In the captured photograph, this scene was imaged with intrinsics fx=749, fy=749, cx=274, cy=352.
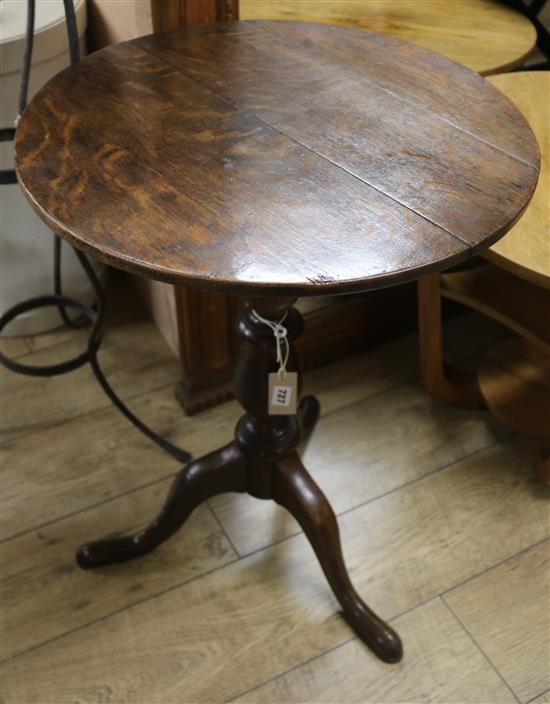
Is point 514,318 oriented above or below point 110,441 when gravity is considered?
above

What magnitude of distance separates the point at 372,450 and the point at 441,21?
93 cm

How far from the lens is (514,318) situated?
1.31 metres

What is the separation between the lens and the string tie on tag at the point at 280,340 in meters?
0.98

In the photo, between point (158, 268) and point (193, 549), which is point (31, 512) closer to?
point (193, 549)

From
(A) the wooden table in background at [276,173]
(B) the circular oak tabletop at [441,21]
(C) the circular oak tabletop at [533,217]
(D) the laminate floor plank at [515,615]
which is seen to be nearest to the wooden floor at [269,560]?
(D) the laminate floor plank at [515,615]

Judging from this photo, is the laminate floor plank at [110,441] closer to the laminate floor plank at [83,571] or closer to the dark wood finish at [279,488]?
the laminate floor plank at [83,571]

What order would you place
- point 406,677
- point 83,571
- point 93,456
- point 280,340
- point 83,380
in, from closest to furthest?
point 280,340
point 406,677
point 83,571
point 93,456
point 83,380

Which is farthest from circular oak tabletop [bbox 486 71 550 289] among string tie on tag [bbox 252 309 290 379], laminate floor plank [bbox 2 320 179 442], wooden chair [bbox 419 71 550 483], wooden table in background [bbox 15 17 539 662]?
laminate floor plank [bbox 2 320 179 442]

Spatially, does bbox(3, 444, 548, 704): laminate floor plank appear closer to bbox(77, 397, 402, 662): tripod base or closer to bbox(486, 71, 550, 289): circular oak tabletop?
bbox(77, 397, 402, 662): tripod base

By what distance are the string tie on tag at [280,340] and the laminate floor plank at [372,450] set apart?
17.2 inches

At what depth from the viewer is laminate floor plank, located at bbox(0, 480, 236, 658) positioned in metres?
1.21

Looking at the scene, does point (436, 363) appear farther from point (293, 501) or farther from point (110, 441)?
point (110, 441)

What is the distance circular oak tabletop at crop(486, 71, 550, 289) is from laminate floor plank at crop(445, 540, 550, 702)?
0.52 m

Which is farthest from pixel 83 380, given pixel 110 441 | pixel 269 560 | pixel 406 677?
pixel 406 677
